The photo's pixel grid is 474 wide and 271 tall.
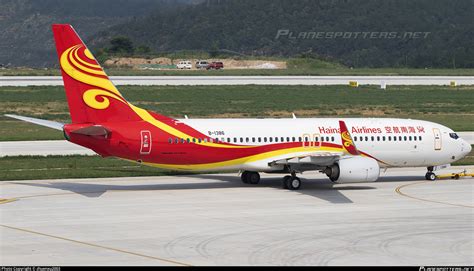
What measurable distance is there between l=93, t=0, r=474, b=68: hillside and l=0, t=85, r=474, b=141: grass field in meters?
44.7

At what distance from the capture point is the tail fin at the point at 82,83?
136 feet

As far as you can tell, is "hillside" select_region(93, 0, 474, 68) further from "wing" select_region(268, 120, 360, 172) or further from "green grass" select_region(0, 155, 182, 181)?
"wing" select_region(268, 120, 360, 172)

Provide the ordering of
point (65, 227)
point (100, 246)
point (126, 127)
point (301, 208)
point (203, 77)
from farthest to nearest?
point (203, 77), point (126, 127), point (301, 208), point (65, 227), point (100, 246)

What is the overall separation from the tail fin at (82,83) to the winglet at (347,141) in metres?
11.2

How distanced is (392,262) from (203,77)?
101m

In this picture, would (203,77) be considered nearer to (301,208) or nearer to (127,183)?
(127,183)

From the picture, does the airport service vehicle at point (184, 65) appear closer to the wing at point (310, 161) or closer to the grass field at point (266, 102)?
the grass field at point (266, 102)

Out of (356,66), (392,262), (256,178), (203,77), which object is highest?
(356,66)

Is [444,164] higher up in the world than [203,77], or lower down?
lower down

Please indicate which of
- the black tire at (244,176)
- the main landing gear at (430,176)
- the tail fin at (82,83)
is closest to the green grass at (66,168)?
the black tire at (244,176)

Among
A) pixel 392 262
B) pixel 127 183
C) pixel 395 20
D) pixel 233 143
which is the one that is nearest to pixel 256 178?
pixel 233 143

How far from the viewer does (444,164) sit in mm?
49250

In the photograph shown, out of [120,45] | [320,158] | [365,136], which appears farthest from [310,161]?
[120,45]

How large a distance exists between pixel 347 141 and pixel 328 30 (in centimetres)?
13510
